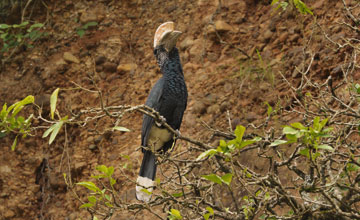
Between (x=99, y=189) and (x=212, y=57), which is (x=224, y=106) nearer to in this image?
(x=212, y=57)

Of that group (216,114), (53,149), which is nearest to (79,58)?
(53,149)

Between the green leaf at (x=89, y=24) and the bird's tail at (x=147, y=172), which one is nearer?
the bird's tail at (x=147, y=172)

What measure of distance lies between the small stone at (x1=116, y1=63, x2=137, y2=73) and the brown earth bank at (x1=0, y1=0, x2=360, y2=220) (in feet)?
0.04

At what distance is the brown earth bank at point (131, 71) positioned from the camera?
4.51 meters

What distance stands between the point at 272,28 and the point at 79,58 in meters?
2.27

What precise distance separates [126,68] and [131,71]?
0.08 m

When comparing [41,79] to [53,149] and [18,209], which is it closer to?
[53,149]

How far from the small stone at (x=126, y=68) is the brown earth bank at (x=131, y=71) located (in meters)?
0.01

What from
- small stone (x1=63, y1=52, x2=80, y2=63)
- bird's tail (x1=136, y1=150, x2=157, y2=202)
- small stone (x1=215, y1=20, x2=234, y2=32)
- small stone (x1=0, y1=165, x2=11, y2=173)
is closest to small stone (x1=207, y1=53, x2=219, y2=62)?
small stone (x1=215, y1=20, x2=234, y2=32)

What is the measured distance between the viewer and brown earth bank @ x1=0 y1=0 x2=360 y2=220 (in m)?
4.51

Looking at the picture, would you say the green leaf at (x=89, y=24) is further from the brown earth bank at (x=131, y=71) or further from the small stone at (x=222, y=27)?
the small stone at (x=222, y=27)

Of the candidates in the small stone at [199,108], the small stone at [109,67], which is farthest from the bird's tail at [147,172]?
the small stone at [109,67]

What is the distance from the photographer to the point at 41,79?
5.48 m

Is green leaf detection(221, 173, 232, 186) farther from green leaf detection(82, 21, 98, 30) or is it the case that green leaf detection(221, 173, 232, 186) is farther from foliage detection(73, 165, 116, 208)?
green leaf detection(82, 21, 98, 30)
